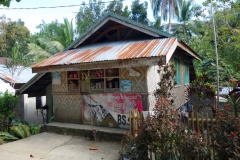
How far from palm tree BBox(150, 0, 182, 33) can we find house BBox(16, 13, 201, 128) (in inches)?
609

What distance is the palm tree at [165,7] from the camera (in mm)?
22844

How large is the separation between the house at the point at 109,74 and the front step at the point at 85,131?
343 millimetres

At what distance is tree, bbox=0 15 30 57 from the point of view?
2283 centimetres

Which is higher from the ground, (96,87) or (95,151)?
(96,87)

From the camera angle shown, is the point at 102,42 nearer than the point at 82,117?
No

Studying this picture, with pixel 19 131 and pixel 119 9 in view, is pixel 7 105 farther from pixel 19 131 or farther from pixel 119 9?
pixel 119 9

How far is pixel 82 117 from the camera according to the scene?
26.4 ft

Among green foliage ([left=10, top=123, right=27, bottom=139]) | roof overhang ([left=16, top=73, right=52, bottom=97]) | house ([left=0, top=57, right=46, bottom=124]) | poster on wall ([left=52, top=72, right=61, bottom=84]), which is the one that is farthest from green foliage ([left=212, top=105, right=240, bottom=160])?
house ([left=0, top=57, right=46, bottom=124])

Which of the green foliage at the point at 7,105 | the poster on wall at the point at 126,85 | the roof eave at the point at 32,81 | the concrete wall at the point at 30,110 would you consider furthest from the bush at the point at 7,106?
the poster on wall at the point at 126,85

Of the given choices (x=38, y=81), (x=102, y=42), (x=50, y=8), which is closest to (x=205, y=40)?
(x=102, y=42)

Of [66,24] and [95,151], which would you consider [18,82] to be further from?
[66,24]

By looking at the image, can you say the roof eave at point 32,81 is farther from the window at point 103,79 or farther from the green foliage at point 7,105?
the window at point 103,79

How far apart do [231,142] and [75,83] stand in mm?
6218

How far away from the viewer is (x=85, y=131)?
285 inches
